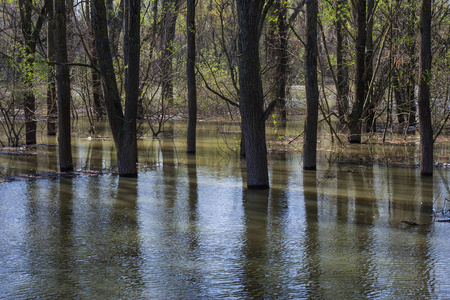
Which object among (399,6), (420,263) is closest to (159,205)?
(420,263)

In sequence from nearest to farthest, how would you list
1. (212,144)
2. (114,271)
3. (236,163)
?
(114,271)
(236,163)
(212,144)

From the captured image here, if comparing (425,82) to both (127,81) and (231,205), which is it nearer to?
(231,205)

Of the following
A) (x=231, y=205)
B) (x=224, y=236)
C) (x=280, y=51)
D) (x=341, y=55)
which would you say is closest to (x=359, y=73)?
(x=280, y=51)

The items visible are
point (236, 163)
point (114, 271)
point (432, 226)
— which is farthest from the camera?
point (236, 163)

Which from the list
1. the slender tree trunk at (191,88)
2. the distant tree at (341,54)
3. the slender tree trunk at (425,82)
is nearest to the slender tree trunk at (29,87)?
the slender tree trunk at (191,88)

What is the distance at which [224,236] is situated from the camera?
7777mm

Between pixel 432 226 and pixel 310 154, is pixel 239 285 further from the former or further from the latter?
pixel 310 154

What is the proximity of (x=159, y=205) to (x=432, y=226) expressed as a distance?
4783mm

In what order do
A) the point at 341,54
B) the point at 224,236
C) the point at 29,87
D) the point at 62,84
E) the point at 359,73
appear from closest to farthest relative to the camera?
the point at 224,236 → the point at 62,84 → the point at 29,87 → the point at 359,73 → the point at 341,54

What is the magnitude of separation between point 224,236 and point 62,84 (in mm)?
7225

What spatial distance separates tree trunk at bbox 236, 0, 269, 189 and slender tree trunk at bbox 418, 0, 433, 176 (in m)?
3.68

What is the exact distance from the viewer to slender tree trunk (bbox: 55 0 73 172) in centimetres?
1265

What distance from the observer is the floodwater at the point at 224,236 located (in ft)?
19.0

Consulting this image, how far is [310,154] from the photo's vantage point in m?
13.7
